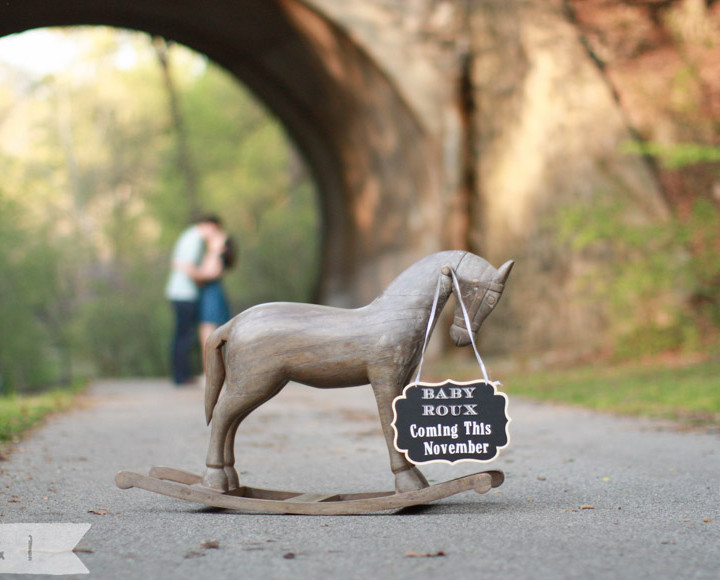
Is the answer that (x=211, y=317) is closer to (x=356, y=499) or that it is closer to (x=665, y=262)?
(x=665, y=262)

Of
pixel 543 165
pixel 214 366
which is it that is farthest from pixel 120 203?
pixel 214 366

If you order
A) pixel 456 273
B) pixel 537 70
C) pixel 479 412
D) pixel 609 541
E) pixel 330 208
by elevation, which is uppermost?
pixel 537 70

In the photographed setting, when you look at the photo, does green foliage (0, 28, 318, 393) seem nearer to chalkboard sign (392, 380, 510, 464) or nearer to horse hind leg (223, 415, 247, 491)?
horse hind leg (223, 415, 247, 491)

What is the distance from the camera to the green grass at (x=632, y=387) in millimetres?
8388

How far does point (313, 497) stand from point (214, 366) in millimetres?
703

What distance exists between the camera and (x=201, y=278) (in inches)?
432

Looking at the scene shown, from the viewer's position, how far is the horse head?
3881 mm

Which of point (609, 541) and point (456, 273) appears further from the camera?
point (456, 273)

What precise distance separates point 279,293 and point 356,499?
19.5m

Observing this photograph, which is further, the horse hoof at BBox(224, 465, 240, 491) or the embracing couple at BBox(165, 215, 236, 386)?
the embracing couple at BBox(165, 215, 236, 386)

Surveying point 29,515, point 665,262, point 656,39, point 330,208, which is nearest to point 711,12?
point 656,39

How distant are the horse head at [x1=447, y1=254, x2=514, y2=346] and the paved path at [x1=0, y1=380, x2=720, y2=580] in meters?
0.76

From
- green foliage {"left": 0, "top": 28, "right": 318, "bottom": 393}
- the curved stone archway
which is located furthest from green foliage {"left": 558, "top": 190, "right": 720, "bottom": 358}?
green foliage {"left": 0, "top": 28, "right": 318, "bottom": 393}

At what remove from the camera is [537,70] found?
46.7 ft
